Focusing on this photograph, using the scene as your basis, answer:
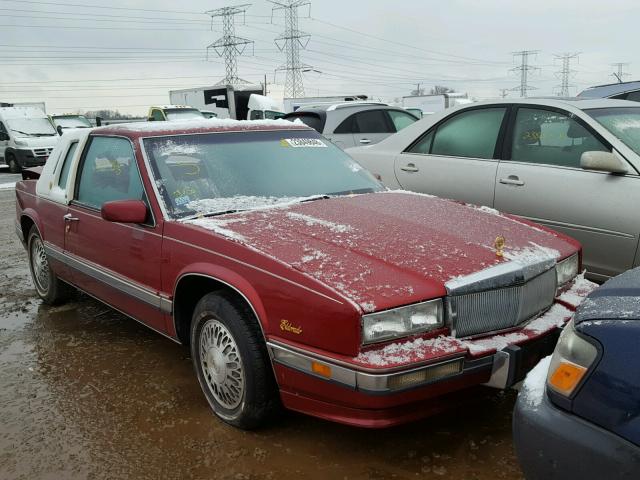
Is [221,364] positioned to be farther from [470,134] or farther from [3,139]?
[3,139]

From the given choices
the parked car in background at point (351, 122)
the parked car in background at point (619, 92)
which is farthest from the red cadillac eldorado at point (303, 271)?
the parked car in background at point (619, 92)

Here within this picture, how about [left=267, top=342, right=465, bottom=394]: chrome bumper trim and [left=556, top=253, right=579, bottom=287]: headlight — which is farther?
[left=556, top=253, right=579, bottom=287]: headlight

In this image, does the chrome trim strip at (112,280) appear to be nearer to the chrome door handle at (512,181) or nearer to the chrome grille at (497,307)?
the chrome grille at (497,307)

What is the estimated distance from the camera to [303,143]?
4.17m

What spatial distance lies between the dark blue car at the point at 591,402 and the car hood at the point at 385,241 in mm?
732

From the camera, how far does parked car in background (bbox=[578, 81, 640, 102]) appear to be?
8.38 m

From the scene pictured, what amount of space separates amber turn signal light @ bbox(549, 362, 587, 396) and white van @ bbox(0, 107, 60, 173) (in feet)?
66.7

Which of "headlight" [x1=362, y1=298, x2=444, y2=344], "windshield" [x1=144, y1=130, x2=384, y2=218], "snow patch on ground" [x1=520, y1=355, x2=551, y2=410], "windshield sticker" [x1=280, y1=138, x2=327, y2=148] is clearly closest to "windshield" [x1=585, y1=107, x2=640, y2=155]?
"windshield" [x1=144, y1=130, x2=384, y2=218]

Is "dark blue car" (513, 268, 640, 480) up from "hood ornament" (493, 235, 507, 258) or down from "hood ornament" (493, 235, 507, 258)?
down

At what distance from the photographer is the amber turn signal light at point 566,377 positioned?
1.71m

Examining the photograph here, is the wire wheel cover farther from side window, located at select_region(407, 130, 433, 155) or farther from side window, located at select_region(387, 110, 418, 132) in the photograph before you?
side window, located at select_region(387, 110, 418, 132)

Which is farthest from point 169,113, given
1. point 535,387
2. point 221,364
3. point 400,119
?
point 535,387

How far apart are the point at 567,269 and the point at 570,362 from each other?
1.52 meters

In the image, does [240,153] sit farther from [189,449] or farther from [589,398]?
[589,398]
